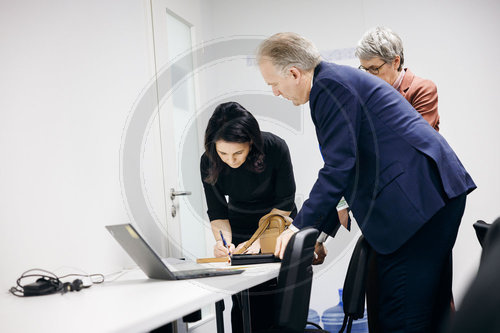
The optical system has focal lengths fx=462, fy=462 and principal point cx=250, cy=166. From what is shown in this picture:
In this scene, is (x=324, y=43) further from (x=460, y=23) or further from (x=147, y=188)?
(x=147, y=188)

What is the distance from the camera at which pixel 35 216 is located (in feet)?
5.61

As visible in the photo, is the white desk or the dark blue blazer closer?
the white desk

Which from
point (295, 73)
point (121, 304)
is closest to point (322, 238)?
point (295, 73)

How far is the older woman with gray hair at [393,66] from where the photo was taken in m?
2.09

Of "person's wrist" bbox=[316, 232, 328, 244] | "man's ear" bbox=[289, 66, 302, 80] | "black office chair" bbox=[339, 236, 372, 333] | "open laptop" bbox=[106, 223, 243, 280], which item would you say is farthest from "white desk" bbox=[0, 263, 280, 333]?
"man's ear" bbox=[289, 66, 302, 80]

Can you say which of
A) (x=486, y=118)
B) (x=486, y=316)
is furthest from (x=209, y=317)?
(x=486, y=316)

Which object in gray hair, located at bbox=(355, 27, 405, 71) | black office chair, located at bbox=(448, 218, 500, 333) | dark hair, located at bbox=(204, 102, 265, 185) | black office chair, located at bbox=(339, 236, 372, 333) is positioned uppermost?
gray hair, located at bbox=(355, 27, 405, 71)

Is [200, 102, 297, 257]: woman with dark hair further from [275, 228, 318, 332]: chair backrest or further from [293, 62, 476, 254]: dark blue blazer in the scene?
[275, 228, 318, 332]: chair backrest

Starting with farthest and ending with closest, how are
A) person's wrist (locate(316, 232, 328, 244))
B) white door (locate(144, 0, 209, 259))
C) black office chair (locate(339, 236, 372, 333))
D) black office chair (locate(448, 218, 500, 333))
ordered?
1. white door (locate(144, 0, 209, 259))
2. person's wrist (locate(316, 232, 328, 244))
3. black office chair (locate(339, 236, 372, 333))
4. black office chair (locate(448, 218, 500, 333))

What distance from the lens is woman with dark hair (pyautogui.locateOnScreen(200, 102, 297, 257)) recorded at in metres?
2.07

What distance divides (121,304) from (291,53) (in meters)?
0.92

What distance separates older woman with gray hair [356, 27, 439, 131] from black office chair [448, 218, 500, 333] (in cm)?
Result: 191

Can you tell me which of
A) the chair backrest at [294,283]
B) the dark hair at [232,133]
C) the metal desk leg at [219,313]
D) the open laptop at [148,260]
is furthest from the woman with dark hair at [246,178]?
the chair backrest at [294,283]

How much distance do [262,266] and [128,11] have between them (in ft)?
5.62
